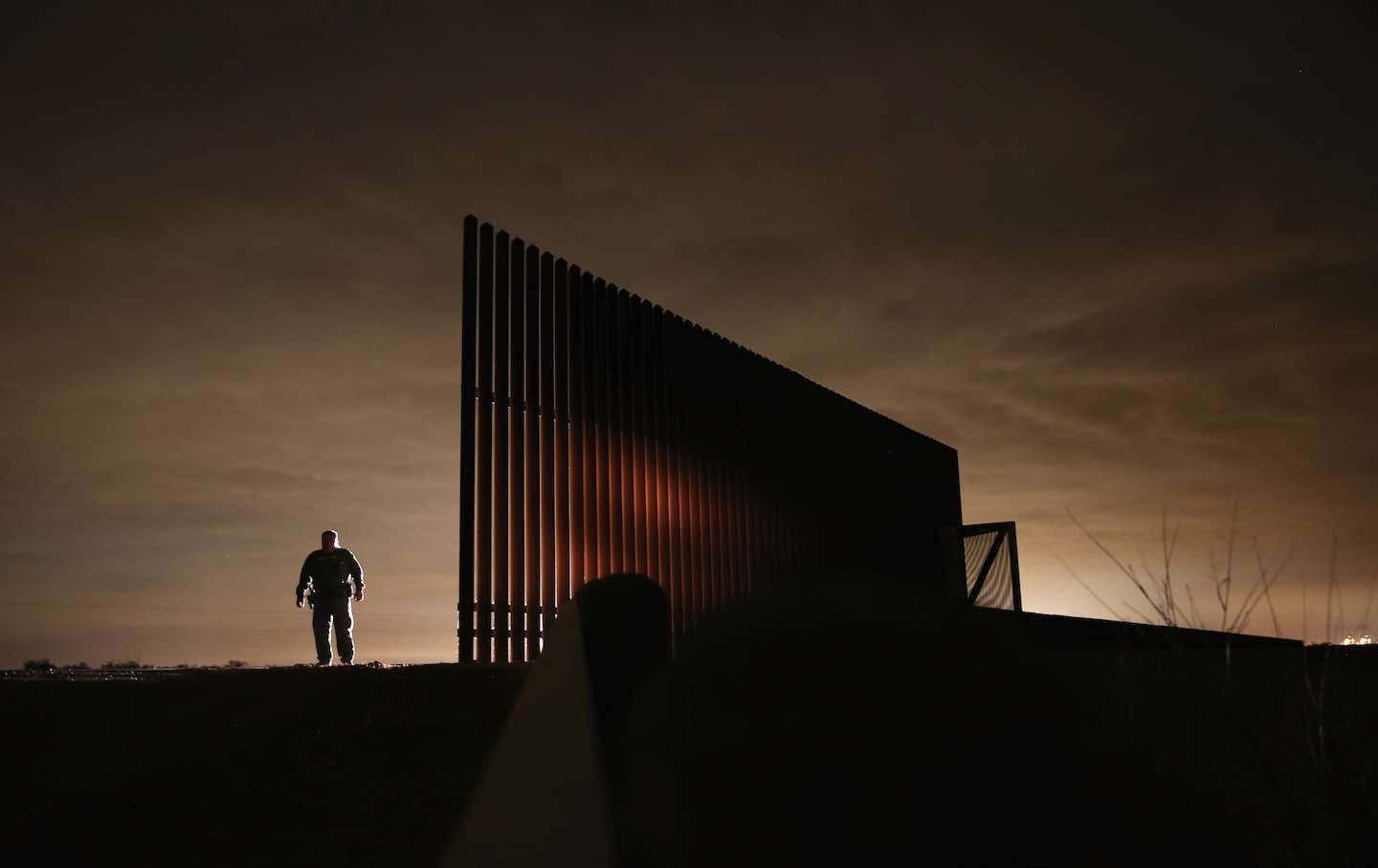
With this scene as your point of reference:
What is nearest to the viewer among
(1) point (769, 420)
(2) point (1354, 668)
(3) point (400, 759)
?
(3) point (400, 759)

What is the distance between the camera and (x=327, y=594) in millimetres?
8891

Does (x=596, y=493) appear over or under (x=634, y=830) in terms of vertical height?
over

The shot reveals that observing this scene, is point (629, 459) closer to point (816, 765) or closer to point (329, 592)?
point (329, 592)

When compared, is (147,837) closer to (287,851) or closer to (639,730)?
(287,851)

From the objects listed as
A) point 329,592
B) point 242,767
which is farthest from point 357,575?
point 242,767

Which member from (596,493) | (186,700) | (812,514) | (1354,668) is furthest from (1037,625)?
(186,700)

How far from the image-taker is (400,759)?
3414 millimetres

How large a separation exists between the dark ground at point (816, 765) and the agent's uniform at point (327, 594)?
17.6 feet

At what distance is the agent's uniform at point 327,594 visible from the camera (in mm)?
8883

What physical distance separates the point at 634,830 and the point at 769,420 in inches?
322

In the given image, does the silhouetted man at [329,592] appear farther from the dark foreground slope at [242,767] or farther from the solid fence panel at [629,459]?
the dark foreground slope at [242,767]

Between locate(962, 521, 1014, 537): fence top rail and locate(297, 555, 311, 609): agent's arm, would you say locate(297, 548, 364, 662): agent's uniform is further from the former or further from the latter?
locate(962, 521, 1014, 537): fence top rail

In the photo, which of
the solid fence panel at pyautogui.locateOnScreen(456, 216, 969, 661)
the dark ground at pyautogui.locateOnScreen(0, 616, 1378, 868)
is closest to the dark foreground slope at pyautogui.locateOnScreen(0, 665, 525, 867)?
the dark ground at pyautogui.locateOnScreen(0, 616, 1378, 868)

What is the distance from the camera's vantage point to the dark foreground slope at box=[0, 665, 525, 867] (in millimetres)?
2850
